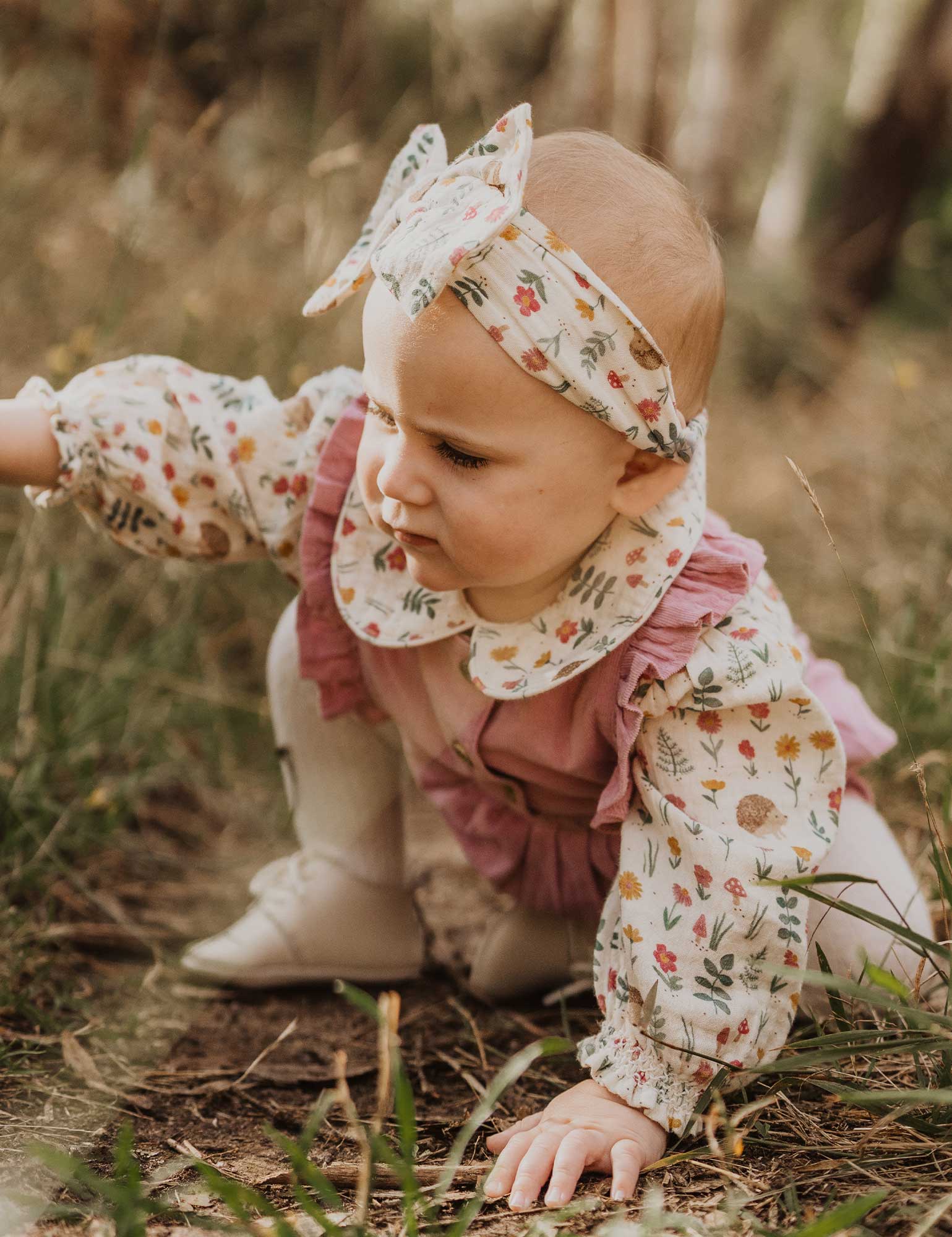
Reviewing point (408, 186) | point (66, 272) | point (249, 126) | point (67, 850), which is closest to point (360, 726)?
point (67, 850)

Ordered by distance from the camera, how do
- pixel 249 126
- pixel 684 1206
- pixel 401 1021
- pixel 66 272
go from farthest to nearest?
pixel 249 126, pixel 66 272, pixel 401 1021, pixel 684 1206

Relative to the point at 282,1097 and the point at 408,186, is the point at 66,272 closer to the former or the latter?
the point at 408,186

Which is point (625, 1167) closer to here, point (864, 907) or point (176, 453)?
point (864, 907)

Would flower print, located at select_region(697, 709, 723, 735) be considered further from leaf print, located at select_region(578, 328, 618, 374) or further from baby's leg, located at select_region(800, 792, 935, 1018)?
leaf print, located at select_region(578, 328, 618, 374)

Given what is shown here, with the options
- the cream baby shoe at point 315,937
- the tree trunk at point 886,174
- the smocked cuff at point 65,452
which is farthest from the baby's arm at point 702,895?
the tree trunk at point 886,174

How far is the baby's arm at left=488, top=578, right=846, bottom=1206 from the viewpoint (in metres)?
1.23

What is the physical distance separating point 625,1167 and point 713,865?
1.00ft

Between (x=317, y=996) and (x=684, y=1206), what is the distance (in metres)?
0.81

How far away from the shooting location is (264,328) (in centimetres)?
275

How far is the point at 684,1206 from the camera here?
1090mm

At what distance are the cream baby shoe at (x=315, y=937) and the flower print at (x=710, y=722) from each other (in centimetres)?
71

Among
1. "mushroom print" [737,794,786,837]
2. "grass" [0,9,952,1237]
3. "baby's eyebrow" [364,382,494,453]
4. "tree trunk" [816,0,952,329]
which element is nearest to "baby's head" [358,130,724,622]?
"baby's eyebrow" [364,382,494,453]

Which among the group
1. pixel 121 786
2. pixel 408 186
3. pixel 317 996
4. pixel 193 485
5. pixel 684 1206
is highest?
pixel 408 186

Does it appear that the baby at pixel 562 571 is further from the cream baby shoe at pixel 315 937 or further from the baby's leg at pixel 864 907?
the cream baby shoe at pixel 315 937
